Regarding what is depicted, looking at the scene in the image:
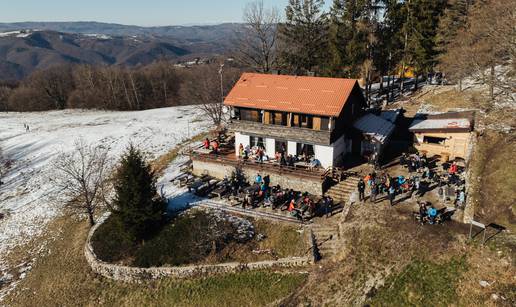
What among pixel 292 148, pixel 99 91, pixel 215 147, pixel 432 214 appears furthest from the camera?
pixel 99 91

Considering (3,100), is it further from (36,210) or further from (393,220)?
(393,220)

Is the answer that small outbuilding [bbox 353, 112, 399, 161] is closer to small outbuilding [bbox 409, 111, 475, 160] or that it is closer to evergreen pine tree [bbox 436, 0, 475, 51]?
small outbuilding [bbox 409, 111, 475, 160]

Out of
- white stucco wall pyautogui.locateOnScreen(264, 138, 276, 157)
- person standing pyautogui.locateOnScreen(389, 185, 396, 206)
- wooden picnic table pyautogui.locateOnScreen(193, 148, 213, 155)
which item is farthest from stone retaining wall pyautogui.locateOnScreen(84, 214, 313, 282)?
wooden picnic table pyautogui.locateOnScreen(193, 148, 213, 155)

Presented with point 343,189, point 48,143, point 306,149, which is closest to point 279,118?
point 306,149

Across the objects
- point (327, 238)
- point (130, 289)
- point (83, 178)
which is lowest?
point (130, 289)

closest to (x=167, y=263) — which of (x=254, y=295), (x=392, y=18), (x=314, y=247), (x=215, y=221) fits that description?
(x=215, y=221)

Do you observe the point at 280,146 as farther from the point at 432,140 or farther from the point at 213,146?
the point at 432,140

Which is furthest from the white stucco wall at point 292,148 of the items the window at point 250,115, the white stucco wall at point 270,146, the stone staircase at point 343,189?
the stone staircase at point 343,189
